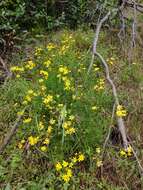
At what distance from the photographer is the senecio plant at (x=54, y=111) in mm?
2850

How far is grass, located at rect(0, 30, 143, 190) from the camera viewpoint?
282 centimetres

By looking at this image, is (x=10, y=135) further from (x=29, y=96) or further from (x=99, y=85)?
(x=99, y=85)

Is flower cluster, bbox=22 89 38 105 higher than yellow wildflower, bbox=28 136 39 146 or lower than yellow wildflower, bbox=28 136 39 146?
higher

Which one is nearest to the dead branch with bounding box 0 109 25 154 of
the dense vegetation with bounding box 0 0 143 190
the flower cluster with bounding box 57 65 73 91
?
the dense vegetation with bounding box 0 0 143 190

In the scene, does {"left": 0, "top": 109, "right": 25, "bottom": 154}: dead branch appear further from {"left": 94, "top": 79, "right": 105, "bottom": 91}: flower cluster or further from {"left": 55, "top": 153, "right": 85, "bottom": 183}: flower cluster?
{"left": 94, "top": 79, "right": 105, "bottom": 91}: flower cluster

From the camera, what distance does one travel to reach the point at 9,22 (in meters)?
4.38

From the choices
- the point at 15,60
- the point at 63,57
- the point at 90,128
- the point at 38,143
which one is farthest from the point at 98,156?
the point at 15,60

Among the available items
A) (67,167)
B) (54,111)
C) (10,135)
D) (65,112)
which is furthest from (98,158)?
(10,135)

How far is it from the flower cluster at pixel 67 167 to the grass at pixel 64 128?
14 millimetres

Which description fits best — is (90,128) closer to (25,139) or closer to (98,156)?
(98,156)

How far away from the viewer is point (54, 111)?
3.11 metres

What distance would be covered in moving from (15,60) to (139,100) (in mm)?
1328

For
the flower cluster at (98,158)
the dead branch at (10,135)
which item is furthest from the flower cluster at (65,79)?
the flower cluster at (98,158)

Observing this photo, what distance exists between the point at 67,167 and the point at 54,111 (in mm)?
520
